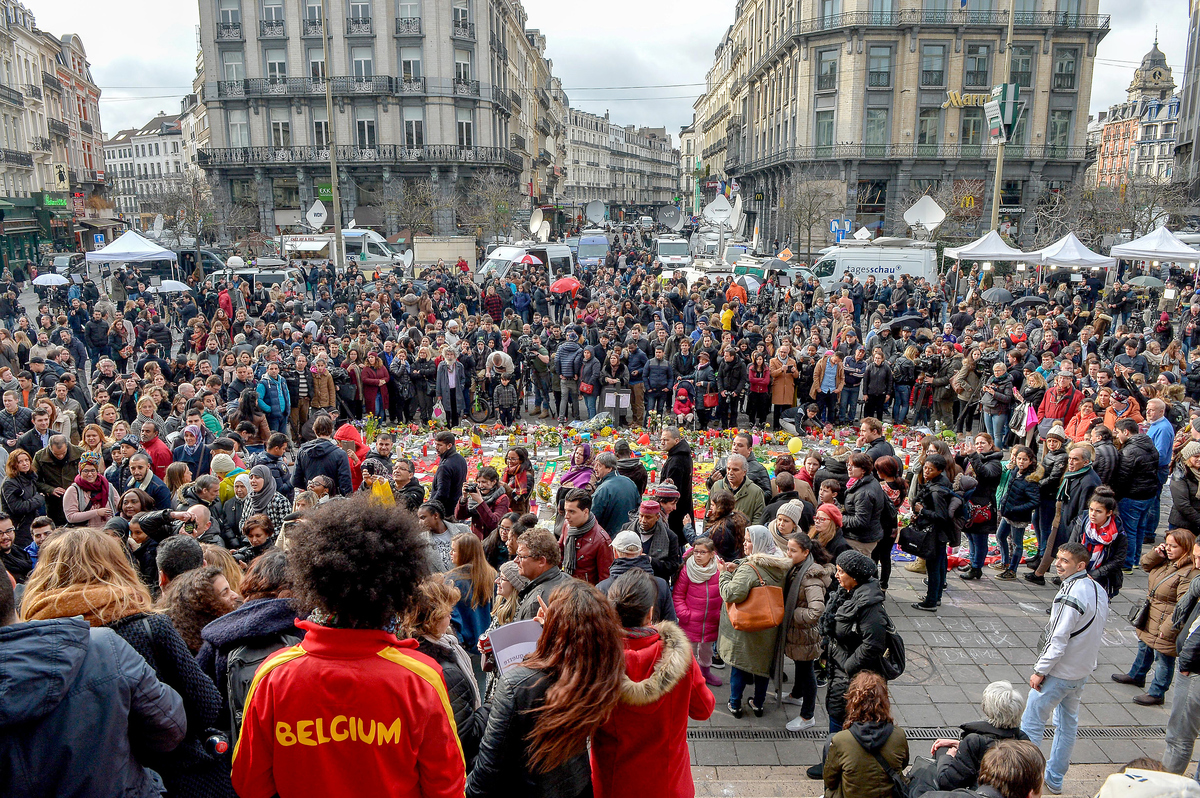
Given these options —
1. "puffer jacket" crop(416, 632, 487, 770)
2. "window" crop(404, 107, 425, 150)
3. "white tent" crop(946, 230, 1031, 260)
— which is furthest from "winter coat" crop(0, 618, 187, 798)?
"window" crop(404, 107, 425, 150)

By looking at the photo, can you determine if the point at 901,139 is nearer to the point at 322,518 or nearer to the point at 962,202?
the point at 962,202

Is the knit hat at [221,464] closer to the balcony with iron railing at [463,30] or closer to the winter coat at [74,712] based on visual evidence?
the winter coat at [74,712]

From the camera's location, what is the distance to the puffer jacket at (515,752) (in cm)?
278

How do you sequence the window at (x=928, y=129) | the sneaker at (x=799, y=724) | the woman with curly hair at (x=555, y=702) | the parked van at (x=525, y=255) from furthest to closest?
the window at (x=928, y=129)
the parked van at (x=525, y=255)
the sneaker at (x=799, y=724)
the woman with curly hair at (x=555, y=702)

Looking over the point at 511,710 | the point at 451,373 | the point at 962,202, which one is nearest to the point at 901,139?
the point at 962,202

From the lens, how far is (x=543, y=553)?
4.40 m

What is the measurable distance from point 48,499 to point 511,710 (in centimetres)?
669

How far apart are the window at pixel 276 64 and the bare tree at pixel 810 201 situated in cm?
3096

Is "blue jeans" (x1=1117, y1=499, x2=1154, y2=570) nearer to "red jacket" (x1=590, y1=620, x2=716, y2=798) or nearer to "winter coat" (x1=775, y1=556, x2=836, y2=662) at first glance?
"winter coat" (x1=775, y1=556, x2=836, y2=662)

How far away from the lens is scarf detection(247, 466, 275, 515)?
6.50m

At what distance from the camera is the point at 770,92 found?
59656 millimetres

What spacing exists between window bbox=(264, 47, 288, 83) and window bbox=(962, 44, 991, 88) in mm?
39992

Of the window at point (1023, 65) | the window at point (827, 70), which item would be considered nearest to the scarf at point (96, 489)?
the window at point (827, 70)

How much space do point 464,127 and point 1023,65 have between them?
3327cm
